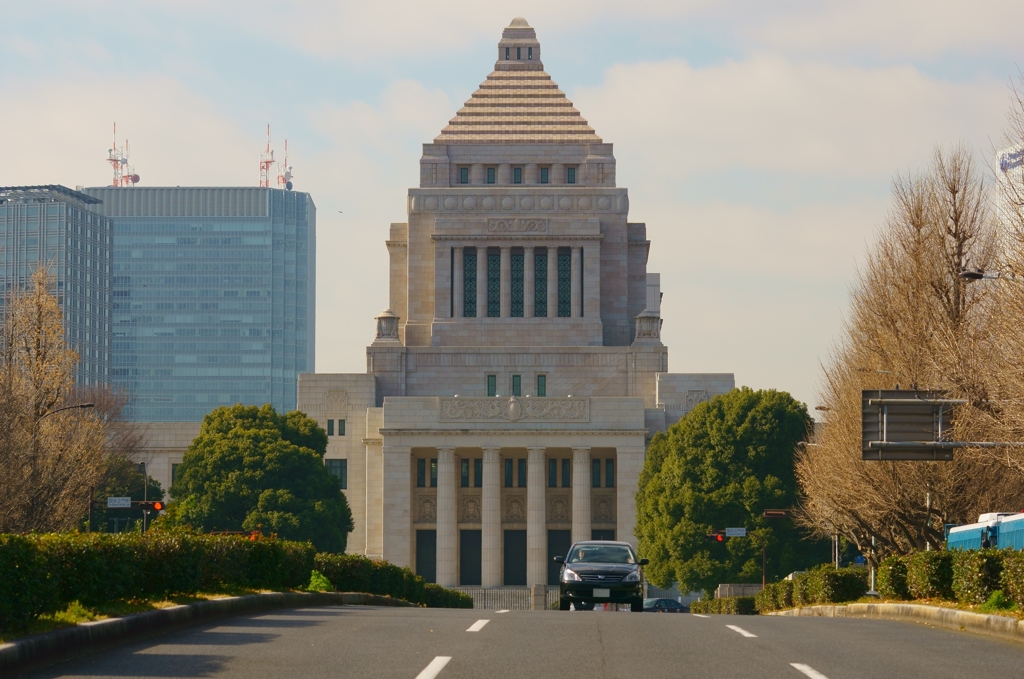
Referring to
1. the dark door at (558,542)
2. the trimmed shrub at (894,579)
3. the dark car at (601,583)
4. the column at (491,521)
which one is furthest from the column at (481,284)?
the dark car at (601,583)

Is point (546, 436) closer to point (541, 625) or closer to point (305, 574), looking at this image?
point (305, 574)

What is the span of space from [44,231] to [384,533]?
12530cm

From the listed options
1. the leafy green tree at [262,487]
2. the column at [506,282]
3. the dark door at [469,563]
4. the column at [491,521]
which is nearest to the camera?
the leafy green tree at [262,487]

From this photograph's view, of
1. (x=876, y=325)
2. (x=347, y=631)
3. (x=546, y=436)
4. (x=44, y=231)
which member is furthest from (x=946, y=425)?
(x=44, y=231)

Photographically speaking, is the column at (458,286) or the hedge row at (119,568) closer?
the hedge row at (119,568)

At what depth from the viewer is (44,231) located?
195 metres

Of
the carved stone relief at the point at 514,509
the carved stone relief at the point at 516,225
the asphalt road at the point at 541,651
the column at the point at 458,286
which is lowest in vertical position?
the carved stone relief at the point at 514,509

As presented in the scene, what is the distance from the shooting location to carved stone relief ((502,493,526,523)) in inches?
3511

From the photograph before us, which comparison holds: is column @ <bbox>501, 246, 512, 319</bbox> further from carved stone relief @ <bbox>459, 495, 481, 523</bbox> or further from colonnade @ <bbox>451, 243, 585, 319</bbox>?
carved stone relief @ <bbox>459, 495, 481, 523</bbox>

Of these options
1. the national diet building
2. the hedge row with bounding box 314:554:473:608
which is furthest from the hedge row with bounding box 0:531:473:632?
the national diet building

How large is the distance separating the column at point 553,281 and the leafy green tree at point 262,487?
21.9m

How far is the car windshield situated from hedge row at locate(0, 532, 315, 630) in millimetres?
6818

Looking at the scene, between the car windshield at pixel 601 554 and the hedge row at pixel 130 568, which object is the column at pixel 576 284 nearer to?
the car windshield at pixel 601 554

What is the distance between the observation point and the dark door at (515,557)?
290 feet
